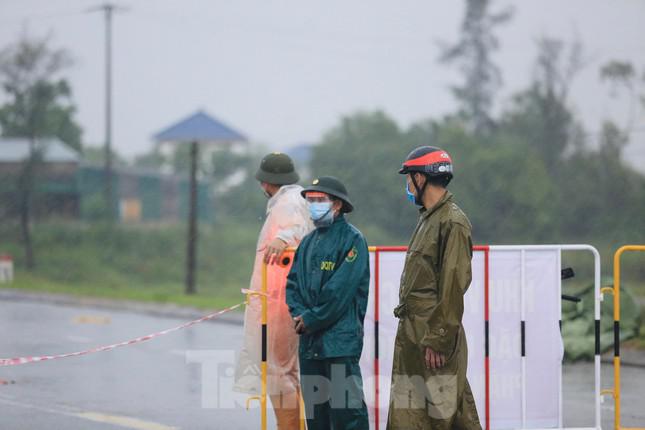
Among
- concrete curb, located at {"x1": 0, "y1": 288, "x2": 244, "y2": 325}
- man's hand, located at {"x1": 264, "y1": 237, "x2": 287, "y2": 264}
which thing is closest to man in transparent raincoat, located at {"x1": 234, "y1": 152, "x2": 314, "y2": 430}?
man's hand, located at {"x1": 264, "y1": 237, "x2": 287, "y2": 264}

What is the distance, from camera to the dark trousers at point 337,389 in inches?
236

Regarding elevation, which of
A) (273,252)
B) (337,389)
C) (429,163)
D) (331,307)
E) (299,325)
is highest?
(429,163)

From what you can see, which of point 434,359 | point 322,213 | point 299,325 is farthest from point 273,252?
point 434,359

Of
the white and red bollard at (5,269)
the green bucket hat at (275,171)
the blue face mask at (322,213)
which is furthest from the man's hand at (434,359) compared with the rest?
the white and red bollard at (5,269)

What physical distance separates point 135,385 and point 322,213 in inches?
178

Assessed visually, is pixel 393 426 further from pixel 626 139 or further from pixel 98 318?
pixel 626 139

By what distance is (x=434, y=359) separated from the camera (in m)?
5.43

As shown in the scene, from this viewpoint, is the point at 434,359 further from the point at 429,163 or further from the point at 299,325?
the point at 429,163

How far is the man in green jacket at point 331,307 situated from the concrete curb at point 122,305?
984cm

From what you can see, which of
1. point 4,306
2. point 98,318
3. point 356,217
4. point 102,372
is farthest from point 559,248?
point 356,217

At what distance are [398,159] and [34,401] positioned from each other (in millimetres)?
33661

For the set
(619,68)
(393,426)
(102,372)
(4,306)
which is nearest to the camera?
(393,426)

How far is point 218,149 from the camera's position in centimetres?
5662

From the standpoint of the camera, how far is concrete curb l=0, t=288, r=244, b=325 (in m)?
16.8
